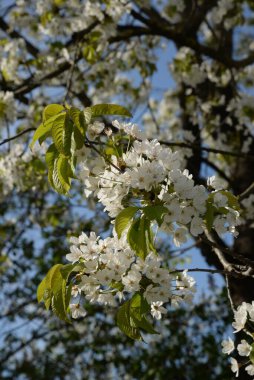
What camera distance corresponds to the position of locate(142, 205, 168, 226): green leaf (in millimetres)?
1335

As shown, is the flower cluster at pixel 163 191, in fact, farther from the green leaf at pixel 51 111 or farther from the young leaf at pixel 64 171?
the green leaf at pixel 51 111

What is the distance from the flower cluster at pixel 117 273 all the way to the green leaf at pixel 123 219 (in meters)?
0.14

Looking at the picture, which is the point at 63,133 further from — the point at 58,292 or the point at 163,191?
the point at 58,292

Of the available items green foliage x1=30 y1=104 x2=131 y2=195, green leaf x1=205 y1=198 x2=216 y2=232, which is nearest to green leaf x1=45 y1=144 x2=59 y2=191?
green foliage x1=30 y1=104 x2=131 y2=195

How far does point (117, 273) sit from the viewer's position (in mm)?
1514

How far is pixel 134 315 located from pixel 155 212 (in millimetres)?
337

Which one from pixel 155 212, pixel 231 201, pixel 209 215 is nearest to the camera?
pixel 155 212

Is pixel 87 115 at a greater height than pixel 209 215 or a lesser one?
Result: greater

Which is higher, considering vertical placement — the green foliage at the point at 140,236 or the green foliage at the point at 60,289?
the green foliage at the point at 140,236

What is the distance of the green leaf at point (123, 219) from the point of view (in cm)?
143

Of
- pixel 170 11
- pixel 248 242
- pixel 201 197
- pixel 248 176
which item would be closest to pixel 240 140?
pixel 248 176

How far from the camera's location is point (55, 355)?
608 centimetres

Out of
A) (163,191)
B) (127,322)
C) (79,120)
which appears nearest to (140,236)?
(163,191)

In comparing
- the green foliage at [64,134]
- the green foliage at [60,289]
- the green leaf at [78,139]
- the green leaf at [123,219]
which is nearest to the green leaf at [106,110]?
the green foliage at [64,134]
